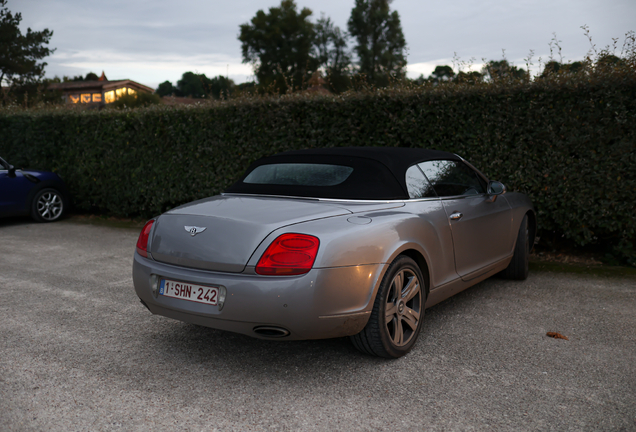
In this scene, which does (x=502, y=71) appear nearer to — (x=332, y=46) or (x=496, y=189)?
(x=496, y=189)

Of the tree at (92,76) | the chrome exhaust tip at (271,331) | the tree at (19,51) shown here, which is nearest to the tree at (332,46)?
the tree at (19,51)

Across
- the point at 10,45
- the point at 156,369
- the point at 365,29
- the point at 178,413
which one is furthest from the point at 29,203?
the point at 365,29

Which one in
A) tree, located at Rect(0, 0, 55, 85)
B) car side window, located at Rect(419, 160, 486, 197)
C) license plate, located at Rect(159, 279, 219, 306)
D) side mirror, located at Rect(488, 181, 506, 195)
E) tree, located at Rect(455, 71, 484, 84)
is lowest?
license plate, located at Rect(159, 279, 219, 306)

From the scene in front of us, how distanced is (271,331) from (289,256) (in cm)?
46

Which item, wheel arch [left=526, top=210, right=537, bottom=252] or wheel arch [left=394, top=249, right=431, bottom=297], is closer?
wheel arch [left=394, top=249, right=431, bottom=297]

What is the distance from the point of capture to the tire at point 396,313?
3342 mm

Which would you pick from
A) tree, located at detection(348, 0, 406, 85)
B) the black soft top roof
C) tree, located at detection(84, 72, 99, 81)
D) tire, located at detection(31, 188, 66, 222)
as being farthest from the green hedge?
tree, located at detection(84, 72, 99, 81)

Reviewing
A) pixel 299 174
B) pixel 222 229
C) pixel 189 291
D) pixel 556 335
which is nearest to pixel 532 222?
pixel 556 335

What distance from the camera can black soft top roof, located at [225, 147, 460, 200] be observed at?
3895 millimetres

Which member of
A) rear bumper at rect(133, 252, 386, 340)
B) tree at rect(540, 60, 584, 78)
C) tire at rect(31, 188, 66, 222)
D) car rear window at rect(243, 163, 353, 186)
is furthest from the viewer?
tire at rect(31, 188, 66, 222)

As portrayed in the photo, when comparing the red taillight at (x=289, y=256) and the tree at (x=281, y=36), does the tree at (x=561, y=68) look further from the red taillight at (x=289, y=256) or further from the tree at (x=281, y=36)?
the tree at (x=281, y=36)

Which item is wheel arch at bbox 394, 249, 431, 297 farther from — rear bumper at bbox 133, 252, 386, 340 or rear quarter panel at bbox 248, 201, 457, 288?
rear bumper at bbox 133, 252, 386, 340

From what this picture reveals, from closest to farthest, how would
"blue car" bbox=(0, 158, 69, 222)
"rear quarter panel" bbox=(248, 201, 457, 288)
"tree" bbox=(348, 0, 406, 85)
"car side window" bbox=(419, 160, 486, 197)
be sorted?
"rear quarter panel" bbox=(248, 201, 457, 288)
"car side window" bbox=(419, 160, 486, 197)
"blue car" bbox=(0, 158, 69, 222)
"tree" bbox=(348, 0, 406, 85)

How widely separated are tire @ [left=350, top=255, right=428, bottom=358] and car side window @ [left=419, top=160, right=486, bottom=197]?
1.00m
